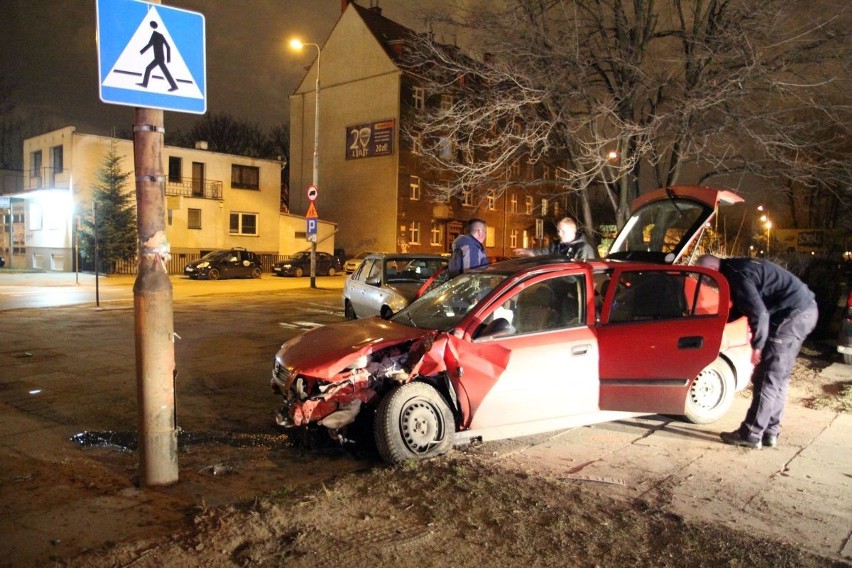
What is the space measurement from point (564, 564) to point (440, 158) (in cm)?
1166

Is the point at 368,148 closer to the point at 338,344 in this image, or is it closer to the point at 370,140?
the point at 370,140

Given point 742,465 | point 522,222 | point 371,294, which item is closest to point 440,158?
point 371,294

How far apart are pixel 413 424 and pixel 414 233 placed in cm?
3720

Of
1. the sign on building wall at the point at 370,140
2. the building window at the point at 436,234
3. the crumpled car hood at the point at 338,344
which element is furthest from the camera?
the building window at the point at 436,234

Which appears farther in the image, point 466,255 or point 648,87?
point 648,87

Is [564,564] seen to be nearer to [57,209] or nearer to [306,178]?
[57,209]

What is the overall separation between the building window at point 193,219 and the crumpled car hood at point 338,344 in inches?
1323

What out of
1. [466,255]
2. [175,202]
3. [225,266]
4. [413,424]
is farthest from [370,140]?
[413,424]

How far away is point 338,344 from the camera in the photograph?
17.5 feet

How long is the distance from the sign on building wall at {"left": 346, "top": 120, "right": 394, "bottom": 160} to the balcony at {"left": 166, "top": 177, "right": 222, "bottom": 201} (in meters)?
8.76

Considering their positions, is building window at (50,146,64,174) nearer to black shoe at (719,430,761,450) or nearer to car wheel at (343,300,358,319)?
car wheel at (343,300,358,319)

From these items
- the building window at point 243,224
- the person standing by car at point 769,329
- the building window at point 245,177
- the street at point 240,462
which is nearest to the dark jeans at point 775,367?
the person standing by car at point 769,329

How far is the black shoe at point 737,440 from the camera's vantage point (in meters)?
5.58

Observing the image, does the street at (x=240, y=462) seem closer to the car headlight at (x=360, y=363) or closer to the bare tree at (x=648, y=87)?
the car headlight at (x=360, y=363)
